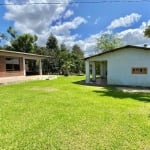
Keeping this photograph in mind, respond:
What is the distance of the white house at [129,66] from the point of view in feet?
57.3

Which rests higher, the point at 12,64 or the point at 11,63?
the point at 11,63

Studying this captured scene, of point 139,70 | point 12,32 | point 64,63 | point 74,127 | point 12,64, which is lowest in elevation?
point 74,127

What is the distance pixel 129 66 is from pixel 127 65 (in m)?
0.21

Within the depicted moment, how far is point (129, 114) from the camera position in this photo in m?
7.62

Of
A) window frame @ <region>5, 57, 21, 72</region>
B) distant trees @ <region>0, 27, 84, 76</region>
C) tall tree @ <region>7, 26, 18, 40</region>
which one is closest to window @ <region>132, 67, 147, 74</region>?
window frame @ <region>5, 57, 21, 72</region>

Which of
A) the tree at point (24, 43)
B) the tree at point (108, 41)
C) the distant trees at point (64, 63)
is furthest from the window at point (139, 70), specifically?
the tree at point (108, 41)

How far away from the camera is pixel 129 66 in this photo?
18312 mm

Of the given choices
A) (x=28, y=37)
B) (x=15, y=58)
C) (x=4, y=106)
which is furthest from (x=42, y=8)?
(x=28, y=37)

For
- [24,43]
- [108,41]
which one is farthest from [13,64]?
[108,41]

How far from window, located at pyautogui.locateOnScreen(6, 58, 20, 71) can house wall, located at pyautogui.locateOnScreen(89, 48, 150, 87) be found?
31.0 ft

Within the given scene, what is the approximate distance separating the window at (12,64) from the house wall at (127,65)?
31.0 ft

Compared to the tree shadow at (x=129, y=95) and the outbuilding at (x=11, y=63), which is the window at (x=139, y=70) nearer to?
the tree shadow at (x=129, y=95)

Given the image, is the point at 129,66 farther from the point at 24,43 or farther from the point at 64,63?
the point at 24,43

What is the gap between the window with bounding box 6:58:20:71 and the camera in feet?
70.3
